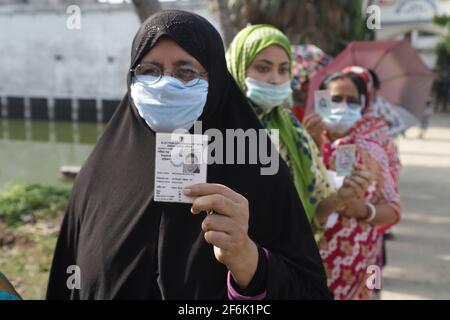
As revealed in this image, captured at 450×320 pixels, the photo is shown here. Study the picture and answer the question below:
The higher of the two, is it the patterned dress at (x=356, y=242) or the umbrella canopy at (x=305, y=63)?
the umbrella canopy at (x=305, y=63)

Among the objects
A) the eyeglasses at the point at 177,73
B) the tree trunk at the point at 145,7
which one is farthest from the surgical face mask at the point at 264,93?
the tree trunk at the point at 145,7

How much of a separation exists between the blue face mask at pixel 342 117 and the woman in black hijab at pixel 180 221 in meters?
1.18

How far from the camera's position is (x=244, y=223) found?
3.84 ft

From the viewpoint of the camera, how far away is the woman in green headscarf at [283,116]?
6.85 feet

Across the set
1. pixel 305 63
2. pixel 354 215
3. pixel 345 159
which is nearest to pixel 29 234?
pixel 305 63

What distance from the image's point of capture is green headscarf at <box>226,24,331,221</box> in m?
2.08

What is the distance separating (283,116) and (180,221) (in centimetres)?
97

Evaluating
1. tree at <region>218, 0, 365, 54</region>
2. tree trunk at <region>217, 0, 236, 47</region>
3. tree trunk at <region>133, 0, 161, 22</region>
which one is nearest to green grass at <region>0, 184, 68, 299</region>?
tree trunk at <region>133, 0, 161, 22</region>

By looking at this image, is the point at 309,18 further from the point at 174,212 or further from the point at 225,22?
the point at 174,212

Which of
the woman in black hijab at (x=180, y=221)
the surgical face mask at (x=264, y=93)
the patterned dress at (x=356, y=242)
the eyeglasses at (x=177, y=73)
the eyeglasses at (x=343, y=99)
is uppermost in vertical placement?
the eyeglasses at (x=177, y=73)

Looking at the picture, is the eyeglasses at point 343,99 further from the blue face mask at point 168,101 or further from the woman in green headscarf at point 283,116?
the blue face mask at point 168,101

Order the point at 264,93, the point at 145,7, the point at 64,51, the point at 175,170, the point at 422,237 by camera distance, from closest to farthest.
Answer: the point at 175,170
the point at 264,93
the point at 145,7
the point at 422,237
the point at 64,51

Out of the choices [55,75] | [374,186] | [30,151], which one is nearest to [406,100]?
[374,186]

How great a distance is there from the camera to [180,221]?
56.6 inches
